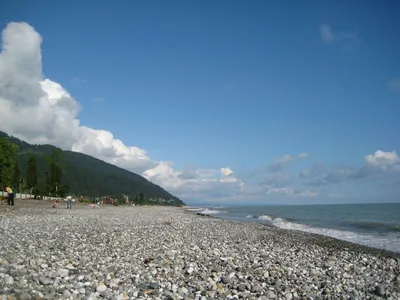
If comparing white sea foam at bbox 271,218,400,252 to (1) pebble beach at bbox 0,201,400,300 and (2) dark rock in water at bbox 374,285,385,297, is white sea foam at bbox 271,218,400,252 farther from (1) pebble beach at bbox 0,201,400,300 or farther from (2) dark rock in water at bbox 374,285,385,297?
(2) dark rock in water at bbox 374,285,385,297

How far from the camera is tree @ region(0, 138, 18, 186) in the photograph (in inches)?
2292

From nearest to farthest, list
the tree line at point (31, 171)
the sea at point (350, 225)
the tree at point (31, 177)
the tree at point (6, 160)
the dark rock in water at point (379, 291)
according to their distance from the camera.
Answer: the dark rock in water at point (379, 291) < the sea at point (350, 225) < the tree at point (6, 160) < the tree line at point (31, 171) < the tree at point (31, 177)

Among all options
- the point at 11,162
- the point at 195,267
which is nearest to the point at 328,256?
the point at 195,267

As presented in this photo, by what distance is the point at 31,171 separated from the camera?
108 m

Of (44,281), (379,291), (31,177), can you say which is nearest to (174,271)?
(44,281)

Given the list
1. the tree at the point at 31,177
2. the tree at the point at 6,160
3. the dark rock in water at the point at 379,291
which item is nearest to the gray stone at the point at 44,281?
the dark rock in water at the point at 379,291

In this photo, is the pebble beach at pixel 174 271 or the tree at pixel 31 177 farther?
the tree at pixel 31 177

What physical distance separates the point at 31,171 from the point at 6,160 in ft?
175

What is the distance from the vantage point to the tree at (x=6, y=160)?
58.2 meters

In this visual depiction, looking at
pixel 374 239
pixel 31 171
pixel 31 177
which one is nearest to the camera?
pixel 374 239

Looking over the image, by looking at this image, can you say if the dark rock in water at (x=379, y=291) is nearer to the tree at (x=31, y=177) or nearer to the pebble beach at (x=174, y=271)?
the pebble beach at (x=174, y=271)

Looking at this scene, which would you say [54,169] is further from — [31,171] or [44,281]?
[44,281]

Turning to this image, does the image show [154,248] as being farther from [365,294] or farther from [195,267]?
[365,294]

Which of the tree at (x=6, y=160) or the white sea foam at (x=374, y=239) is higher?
the tree at (x=6, y=160)
